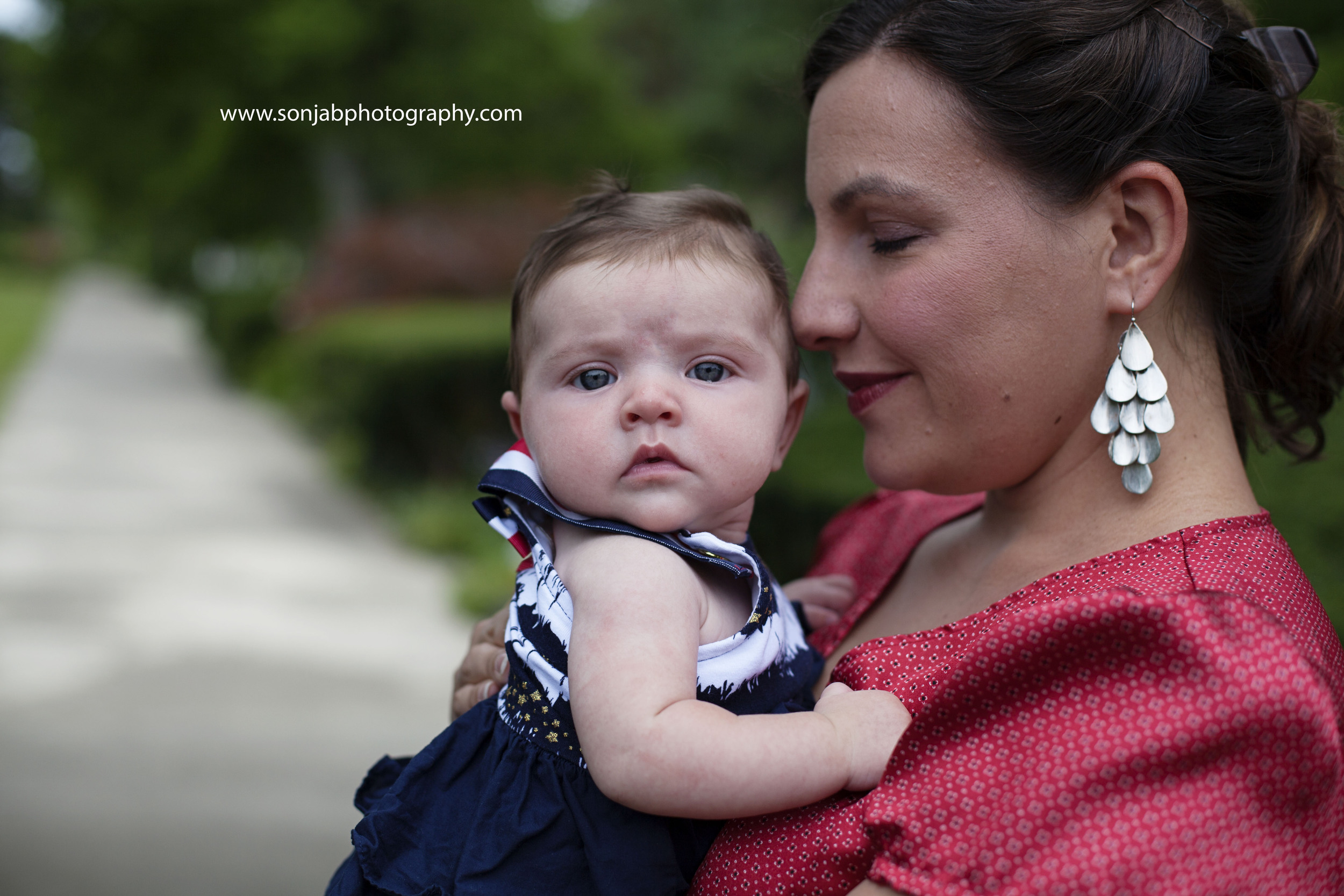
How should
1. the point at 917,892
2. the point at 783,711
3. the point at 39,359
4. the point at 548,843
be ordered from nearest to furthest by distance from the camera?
the point at 917,892
the point at 548,843
the point at 783,711
the point at 39,359

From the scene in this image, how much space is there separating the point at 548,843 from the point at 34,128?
1751cm

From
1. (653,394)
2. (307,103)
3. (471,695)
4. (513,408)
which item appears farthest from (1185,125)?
(307,103)

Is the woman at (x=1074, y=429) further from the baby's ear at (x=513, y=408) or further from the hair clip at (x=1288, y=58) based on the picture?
the baby's ear at (x=513, y=408)

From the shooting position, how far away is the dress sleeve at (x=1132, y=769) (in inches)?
42.5

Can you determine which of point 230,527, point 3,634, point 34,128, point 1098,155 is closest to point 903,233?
point 1098,155

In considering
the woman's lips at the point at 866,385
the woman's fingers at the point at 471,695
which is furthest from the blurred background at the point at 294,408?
the woman's fingers at the point at 471,695

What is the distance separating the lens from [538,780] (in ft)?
4.75

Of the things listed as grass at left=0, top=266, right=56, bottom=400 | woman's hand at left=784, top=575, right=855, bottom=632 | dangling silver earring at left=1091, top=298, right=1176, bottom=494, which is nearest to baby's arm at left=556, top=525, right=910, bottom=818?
dangling silver earring at left=1091, top=298, right=1176, bottom=494

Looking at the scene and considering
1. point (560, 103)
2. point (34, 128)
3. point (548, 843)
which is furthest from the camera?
point (34, 128)

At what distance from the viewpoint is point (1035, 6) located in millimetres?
1533

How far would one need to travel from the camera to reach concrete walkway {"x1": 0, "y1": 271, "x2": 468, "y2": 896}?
422cm

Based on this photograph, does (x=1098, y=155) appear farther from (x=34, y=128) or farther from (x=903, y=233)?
(x=34, y=128)

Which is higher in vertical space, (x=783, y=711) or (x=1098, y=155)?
(x=1098, y=155)

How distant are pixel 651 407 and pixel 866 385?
428 millimetres
